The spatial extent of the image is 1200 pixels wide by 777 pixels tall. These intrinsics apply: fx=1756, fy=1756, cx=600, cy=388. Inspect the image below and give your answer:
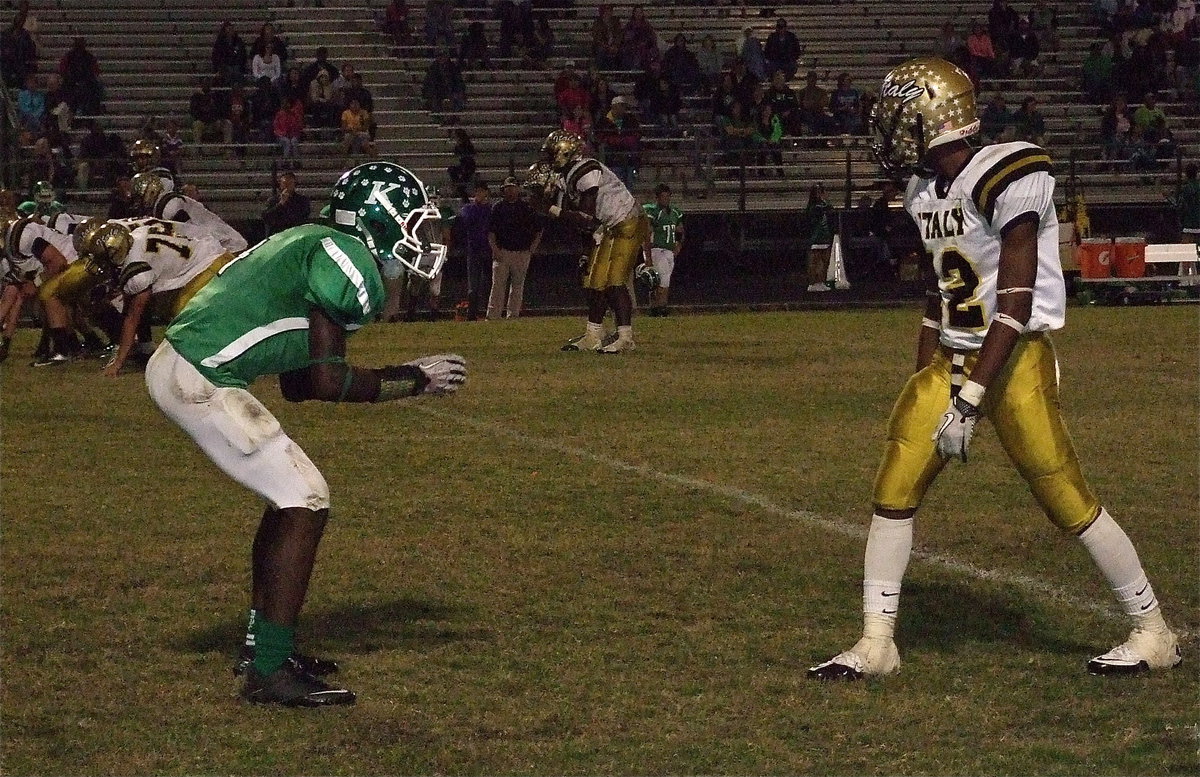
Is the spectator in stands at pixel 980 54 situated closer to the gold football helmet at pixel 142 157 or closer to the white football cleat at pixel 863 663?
the gold football helmet at pixel 142 157

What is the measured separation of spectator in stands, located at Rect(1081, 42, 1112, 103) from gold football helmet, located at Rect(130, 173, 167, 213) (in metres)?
17.7

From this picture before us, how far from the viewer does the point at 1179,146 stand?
25328 millimetres

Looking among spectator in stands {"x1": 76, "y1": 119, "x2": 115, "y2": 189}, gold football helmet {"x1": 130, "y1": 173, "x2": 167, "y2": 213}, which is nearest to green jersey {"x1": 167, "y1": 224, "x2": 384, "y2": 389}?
gold football helmet {"x1": 130, "y1": 173, "x2": 167, "y2": 213}

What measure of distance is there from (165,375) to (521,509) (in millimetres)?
3140

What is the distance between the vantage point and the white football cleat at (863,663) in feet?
16.8

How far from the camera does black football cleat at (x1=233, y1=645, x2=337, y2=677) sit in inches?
200

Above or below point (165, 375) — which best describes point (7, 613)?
below

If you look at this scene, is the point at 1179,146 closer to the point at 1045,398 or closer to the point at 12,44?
the point at 12,44

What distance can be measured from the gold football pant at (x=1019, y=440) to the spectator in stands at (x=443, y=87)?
2028 centimetres

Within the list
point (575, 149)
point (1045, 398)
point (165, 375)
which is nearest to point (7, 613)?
point (165, 375)

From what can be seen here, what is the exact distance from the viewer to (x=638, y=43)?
26016 mm

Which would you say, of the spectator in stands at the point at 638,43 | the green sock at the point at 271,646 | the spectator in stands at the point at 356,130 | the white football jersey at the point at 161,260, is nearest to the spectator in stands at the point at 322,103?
the spectator in stands at the point at 356,130

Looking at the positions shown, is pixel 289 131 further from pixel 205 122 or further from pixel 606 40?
pixel 606 40

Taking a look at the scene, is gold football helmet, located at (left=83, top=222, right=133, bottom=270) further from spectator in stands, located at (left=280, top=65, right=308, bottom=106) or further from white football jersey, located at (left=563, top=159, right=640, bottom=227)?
spectator in stands, located at (left=280, top=65, right=308, bottom=106)
